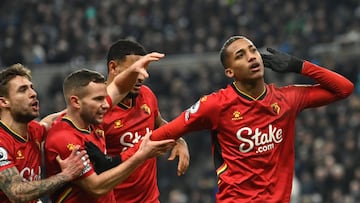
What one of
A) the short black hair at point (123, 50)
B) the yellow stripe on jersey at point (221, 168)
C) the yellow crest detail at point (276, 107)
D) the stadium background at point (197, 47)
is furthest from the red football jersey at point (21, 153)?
the stadium background at point (197, 47)

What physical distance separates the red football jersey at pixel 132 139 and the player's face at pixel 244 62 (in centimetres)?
115

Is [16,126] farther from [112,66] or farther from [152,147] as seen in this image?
[112,66]

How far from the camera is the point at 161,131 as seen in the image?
28.8 ft

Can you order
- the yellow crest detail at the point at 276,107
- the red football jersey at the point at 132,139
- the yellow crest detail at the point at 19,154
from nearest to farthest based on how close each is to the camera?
the yellow crest detail at the point at 19,154 → the yellow crest detail at the point at 276,107 → the red football jersey at the point at 132,139

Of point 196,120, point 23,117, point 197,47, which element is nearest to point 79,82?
point 23,117

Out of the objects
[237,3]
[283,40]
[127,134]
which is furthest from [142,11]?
[127,134]

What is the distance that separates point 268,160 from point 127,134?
4.92 ft

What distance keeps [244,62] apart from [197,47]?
16996 mm

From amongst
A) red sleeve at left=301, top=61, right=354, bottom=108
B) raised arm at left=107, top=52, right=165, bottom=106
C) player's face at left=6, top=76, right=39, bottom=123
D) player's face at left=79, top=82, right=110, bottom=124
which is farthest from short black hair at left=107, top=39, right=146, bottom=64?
red sleeve at left=301, top=61, right=354, bottom=108

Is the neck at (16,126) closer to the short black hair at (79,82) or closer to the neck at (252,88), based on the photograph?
the short black hair at (79,82)

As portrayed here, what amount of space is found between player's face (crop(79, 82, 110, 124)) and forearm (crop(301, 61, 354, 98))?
1948 millimetres

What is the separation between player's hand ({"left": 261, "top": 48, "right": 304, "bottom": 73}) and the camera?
892 cm

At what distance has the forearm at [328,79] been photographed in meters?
8.95

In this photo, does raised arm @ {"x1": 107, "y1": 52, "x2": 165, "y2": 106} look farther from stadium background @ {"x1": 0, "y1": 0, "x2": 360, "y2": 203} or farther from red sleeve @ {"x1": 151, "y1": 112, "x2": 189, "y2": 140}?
stadium background @ {"x1": 0, "y1": 0, "x2": 360, "y2": 203}
